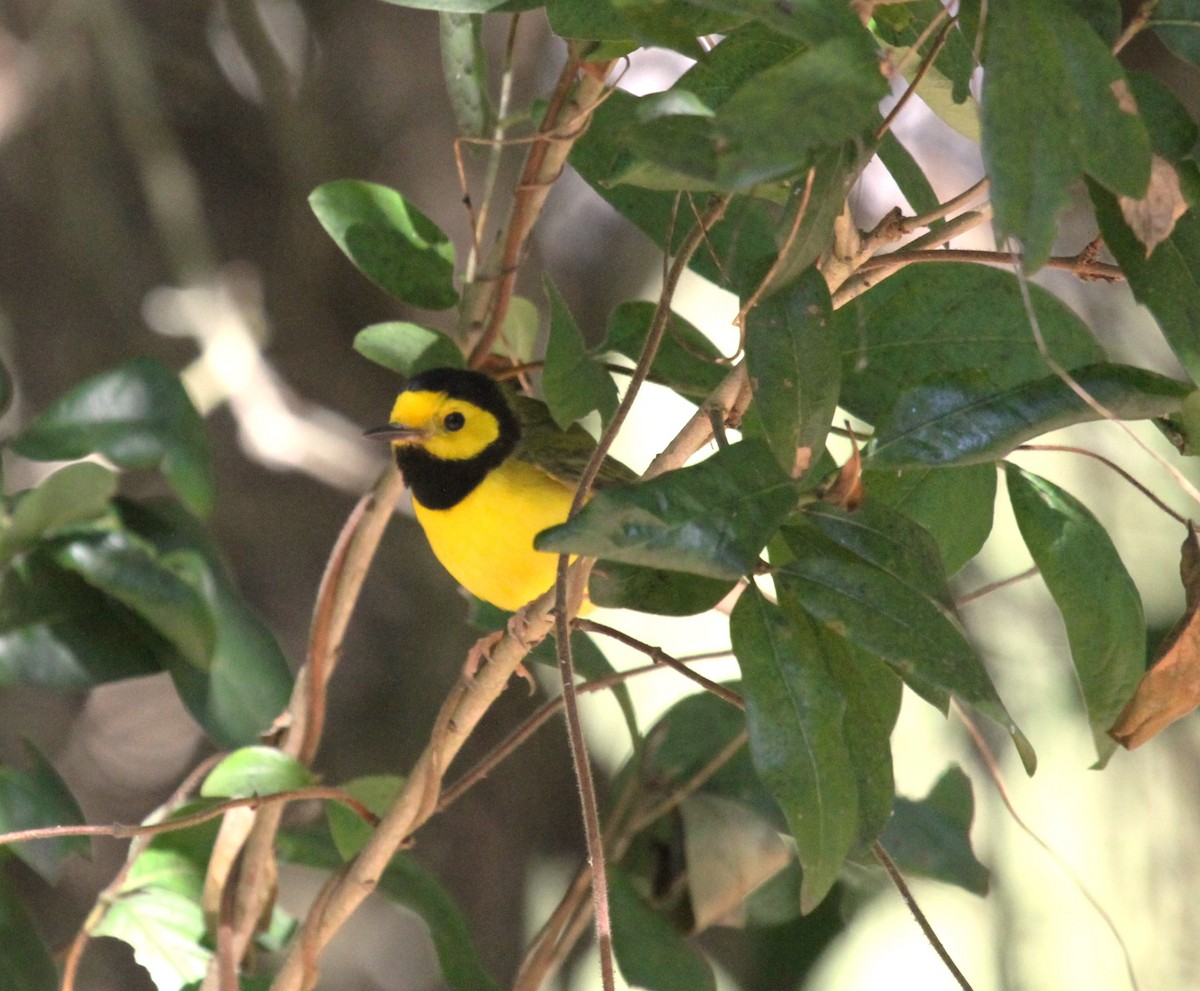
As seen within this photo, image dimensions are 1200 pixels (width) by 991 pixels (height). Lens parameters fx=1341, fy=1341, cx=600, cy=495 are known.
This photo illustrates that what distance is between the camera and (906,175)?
3.22ft

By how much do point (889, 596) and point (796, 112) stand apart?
0.27 metres

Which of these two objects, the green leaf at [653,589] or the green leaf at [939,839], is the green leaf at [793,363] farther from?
the green leaf at [939,839]

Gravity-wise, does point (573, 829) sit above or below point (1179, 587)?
below

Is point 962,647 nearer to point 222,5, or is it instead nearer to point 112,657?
point 112,657

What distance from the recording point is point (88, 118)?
8.14 feet

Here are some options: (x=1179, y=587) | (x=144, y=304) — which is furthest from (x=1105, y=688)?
(x=144, y=304)

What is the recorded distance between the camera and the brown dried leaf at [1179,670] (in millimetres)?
833

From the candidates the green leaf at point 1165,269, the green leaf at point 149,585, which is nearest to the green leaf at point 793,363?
the green leaf at point 1165,269

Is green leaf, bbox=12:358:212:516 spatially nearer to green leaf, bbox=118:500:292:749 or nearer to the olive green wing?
green leaf, bbox=118:500:292:749

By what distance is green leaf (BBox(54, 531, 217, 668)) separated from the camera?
57.7 inches

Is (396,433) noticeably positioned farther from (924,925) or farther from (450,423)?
(924,925)

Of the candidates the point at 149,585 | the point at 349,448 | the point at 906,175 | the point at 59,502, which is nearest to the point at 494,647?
the point at 149,585

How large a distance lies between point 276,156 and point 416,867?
58.3 inches

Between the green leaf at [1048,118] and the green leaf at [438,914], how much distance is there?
1.16 meters
